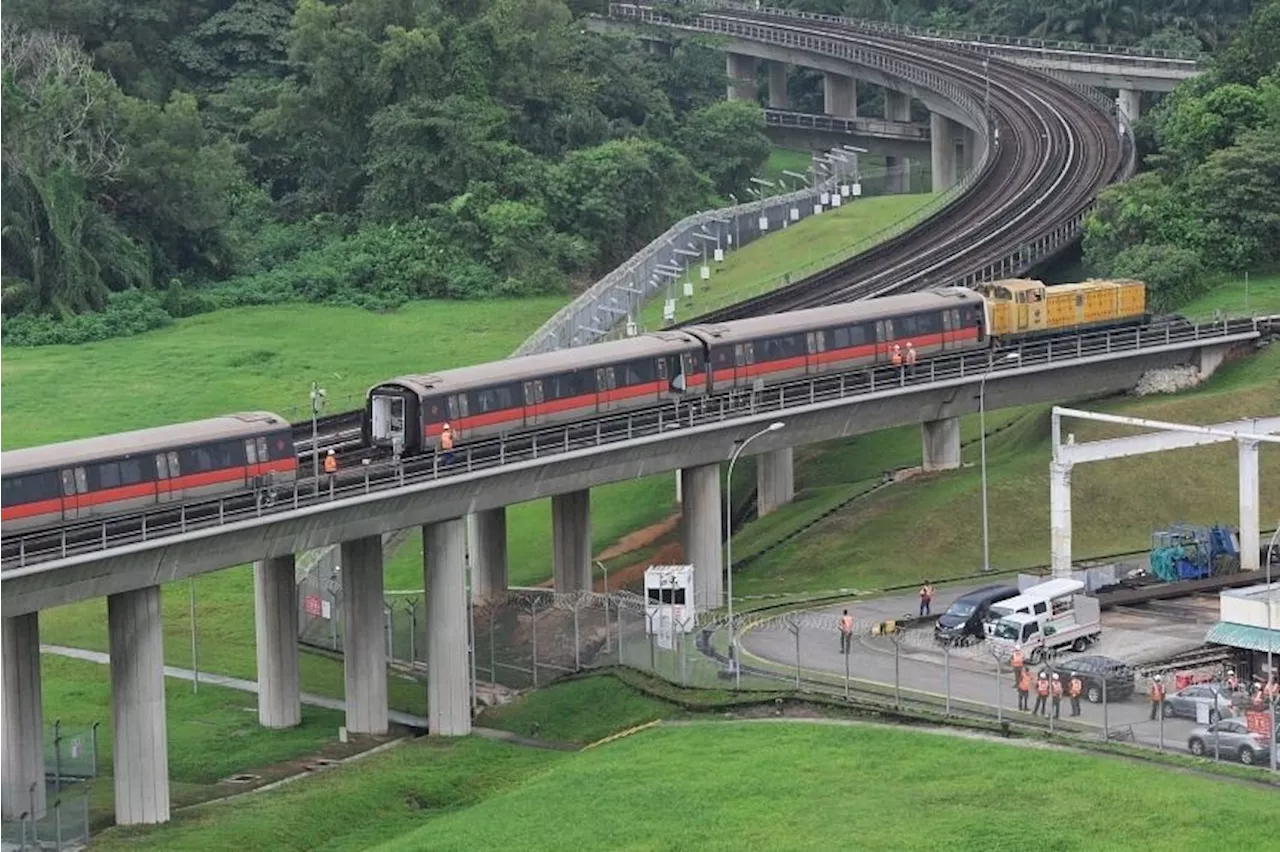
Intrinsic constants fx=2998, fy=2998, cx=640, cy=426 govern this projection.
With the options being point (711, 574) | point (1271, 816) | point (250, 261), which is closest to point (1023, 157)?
point (250, 261)

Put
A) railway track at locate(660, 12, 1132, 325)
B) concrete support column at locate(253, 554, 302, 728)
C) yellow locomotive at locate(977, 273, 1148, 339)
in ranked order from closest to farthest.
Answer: concrete support column at locate(253, 554, 302, 728) → yellow locomotive at locate(977, 273, 1148, 339) → railway track at locate(660, 12, 1132, 325)

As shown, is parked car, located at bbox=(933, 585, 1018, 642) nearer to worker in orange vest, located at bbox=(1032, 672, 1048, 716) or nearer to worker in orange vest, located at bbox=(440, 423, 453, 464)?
worker in orange vest, located at bbox=(1032, 672, 1048, 716)

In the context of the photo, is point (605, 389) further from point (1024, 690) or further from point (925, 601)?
point (1024, 690)

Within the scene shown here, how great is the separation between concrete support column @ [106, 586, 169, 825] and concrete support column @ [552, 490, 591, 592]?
25.7 m

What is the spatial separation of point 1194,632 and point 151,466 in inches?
1393

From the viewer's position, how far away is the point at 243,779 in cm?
9725

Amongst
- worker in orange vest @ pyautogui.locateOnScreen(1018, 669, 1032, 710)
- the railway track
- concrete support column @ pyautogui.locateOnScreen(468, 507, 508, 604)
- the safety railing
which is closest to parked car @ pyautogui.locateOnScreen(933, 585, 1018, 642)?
worker in orange vest @ pyautogui.locateOnScreen(1018, 669, 1032, 710)

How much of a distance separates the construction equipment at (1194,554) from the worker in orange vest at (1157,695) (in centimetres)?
1913

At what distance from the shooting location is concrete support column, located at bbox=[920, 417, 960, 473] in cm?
12725

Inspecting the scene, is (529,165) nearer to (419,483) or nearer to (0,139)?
(0,139)

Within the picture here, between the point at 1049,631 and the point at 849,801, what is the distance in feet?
60.0

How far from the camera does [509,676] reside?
107 metres

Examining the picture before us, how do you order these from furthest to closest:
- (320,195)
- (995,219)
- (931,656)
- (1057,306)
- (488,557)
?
1. (320,195)
2. (995,219)
3. (1057,306)
4. (488,557)
5. (931,656)

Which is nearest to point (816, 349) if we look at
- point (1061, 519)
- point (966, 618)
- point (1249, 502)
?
point (1061, 519)
